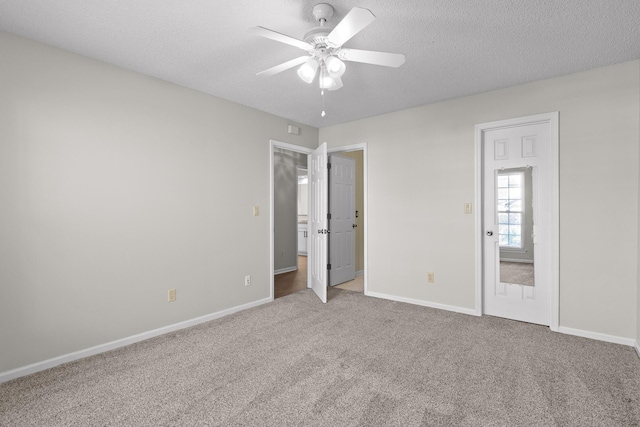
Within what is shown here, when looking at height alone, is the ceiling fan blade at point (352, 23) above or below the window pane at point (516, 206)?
above

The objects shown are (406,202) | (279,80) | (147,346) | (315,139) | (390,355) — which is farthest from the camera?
(315,139)

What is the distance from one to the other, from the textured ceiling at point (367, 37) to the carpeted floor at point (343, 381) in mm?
2441

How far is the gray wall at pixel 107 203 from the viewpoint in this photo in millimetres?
2260

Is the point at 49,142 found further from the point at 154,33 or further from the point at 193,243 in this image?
the point at 193,243

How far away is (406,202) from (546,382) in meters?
2.33

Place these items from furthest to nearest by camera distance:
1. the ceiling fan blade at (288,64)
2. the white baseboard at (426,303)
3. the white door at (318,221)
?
1. the white door at (318,221)
2. the white baseboard at (426,303)
3. the ceiling fan blade at (288,64)

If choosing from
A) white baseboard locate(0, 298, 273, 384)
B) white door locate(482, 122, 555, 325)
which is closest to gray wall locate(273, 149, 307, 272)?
white baseboard locate(0, 298, 273, 384)

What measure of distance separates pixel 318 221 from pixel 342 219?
2.64ft

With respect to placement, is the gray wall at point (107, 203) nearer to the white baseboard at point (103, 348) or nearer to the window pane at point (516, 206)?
the white baseboard at point (103, 348)

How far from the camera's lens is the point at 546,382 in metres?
2.12

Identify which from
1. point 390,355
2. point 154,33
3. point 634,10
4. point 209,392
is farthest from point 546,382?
point 154,33

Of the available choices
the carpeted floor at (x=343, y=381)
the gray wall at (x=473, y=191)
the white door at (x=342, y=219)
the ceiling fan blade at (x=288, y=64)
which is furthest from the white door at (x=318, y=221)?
the ceiling fan blade at (x=288, y=64)

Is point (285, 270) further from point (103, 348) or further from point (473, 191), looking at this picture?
point (473, 191)

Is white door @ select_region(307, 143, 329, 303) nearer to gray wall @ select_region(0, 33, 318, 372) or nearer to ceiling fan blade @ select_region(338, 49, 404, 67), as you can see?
gray wall @ select_region(0, 33, 318, 372)
